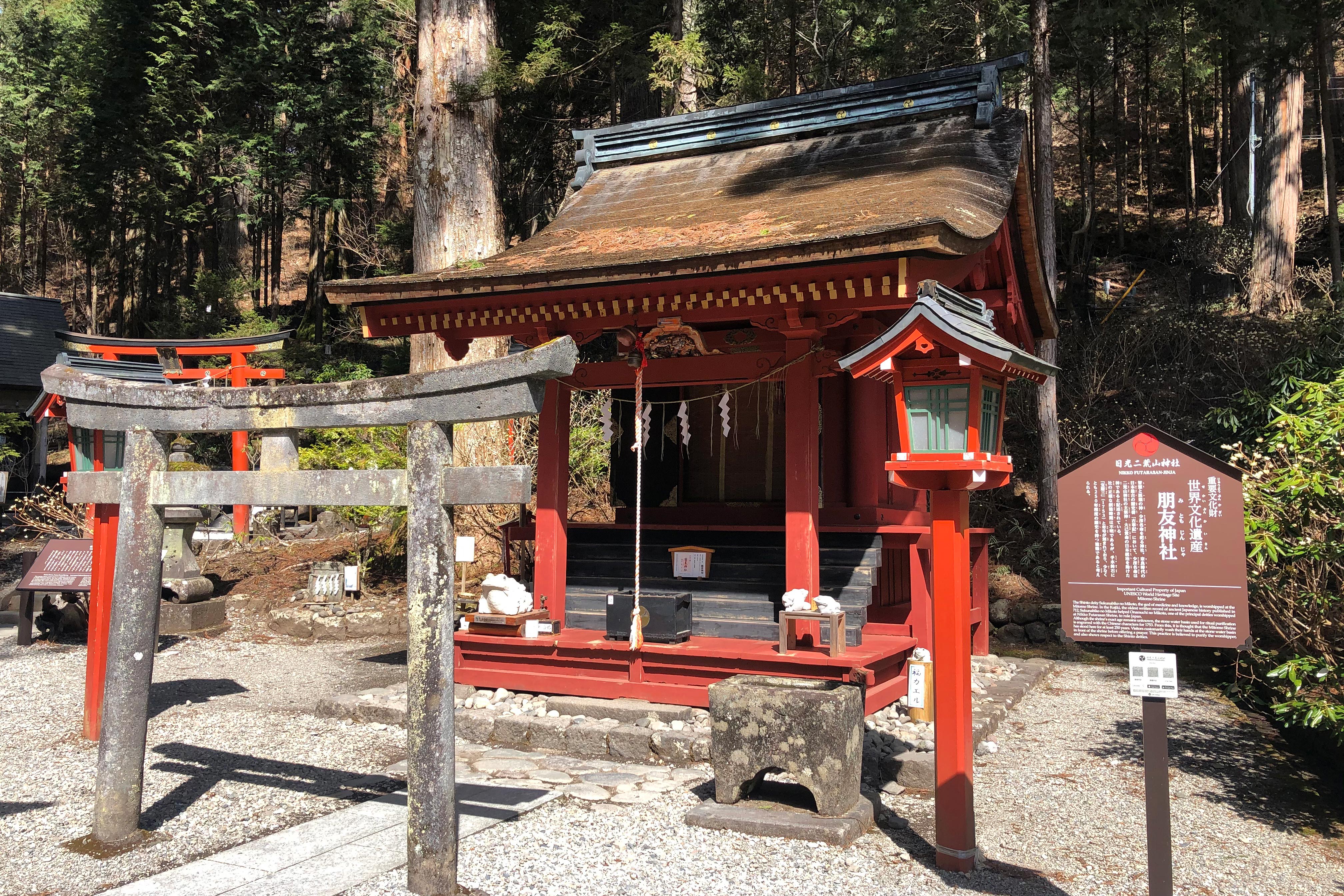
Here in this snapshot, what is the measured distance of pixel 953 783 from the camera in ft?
15.0

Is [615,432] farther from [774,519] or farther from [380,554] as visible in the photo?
[380,554]

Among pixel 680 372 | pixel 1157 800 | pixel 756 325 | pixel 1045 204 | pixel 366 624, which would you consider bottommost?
pixel 366 624

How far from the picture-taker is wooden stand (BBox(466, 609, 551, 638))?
7.88 metres

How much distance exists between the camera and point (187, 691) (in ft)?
28.1

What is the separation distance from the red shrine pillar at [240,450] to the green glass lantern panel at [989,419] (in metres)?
13.0

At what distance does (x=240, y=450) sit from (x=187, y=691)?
23.6 ft

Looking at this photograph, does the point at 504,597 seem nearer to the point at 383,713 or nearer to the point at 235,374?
the point at 383,713

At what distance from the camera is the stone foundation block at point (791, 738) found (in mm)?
5043

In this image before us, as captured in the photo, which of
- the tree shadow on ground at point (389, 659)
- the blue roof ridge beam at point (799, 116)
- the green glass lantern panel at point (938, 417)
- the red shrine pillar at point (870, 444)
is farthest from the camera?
the tree shadow on ground at point (389, 659)

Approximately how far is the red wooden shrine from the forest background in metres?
2.90

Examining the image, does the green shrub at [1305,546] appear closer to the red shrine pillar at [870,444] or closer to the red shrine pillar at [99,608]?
the red shrine pillar at [870,444]

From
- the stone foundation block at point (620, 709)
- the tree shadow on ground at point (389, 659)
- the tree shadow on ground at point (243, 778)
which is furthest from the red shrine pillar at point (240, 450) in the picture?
the stone foundation block at point (620, 709)

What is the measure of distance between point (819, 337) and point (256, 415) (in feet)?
14.4

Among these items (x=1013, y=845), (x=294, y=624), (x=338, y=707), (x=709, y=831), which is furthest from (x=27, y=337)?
(x=1013, y=845)
